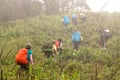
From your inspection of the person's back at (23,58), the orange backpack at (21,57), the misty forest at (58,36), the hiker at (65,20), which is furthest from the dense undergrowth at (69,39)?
the orange backpack at (21,57)

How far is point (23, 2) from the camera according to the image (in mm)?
34656

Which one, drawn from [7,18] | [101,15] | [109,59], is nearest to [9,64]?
[109,59]

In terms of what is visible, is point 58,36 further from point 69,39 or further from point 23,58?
point 23,58

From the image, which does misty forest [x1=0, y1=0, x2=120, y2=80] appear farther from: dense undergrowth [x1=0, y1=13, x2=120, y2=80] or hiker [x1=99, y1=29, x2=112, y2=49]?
hiker [x1=99, y1=29, x2=112, y2=49]

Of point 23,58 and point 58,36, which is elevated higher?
point 58,36

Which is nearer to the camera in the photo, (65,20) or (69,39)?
(69,39)

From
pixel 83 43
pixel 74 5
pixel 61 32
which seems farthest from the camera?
pixel 74 5

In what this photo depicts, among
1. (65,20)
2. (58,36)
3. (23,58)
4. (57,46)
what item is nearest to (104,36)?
(57,46)

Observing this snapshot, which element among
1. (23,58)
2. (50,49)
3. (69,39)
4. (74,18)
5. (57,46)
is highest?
(74,18)

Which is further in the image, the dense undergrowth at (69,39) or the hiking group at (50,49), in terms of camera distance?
the dense undergrowth at (69,39)

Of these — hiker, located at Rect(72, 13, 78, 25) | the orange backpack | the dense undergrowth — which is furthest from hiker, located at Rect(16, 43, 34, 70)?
hiker, located at Rect(72, 13, 78, 25)

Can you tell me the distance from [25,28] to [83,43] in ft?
21.9

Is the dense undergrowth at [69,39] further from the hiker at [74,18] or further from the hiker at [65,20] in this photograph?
the hiker at [65,20]

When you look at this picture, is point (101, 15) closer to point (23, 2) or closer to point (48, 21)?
point (48, 21)
